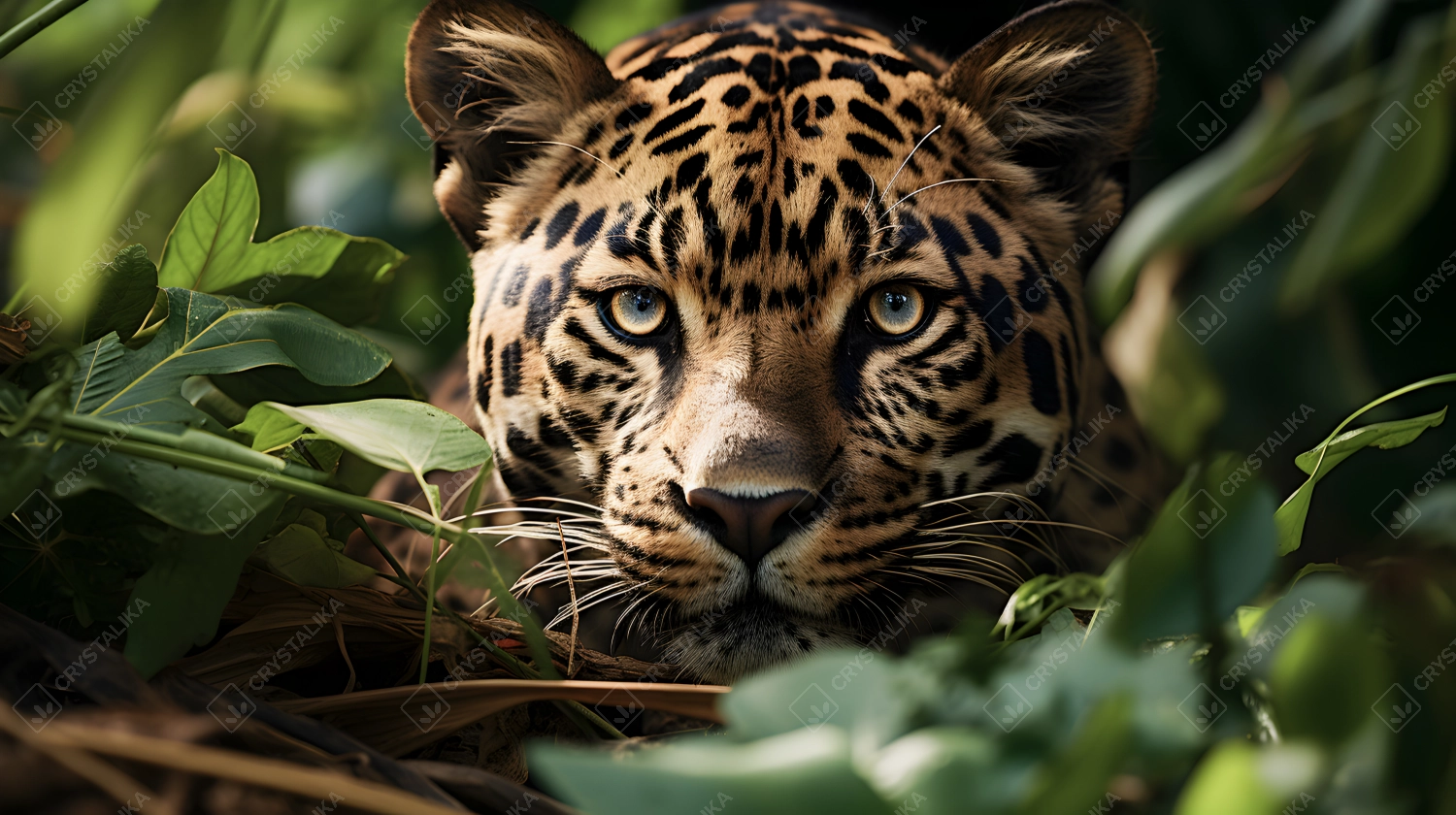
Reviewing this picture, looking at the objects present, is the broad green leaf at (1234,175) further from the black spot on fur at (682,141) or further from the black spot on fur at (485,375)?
the black spot on fur at (485,375)

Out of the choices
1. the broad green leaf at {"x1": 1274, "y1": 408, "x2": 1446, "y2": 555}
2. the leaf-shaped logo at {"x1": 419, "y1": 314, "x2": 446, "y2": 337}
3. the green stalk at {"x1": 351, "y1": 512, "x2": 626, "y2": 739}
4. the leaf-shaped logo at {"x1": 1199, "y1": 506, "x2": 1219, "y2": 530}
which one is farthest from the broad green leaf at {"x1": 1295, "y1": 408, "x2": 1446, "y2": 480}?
the leaf-shaped logo at {"x1": 419, "y1": 314, "x2": 446, "y2": 337}

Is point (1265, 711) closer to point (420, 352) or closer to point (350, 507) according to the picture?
point (350, 507)

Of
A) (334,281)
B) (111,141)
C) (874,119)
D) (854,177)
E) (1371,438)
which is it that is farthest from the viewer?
(874,119)

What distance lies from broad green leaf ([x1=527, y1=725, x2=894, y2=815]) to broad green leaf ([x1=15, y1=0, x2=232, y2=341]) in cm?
50

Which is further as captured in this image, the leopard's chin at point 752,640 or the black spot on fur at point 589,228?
the black spot on fur at point 589,228

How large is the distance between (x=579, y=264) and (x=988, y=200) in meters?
0.55

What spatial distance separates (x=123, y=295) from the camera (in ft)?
2.80

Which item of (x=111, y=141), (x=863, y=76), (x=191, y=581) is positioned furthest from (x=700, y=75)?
(x=191, y=581)

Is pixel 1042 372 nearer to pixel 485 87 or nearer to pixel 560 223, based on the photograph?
pixel 560 223

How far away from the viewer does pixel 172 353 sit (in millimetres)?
848

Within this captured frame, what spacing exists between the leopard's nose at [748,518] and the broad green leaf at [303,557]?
37 cm

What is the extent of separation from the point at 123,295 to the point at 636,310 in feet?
1.89

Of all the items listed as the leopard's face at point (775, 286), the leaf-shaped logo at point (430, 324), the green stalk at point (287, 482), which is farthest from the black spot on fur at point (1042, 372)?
the leaf-shaped logo at point (430, 324)

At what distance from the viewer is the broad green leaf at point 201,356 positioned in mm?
786
